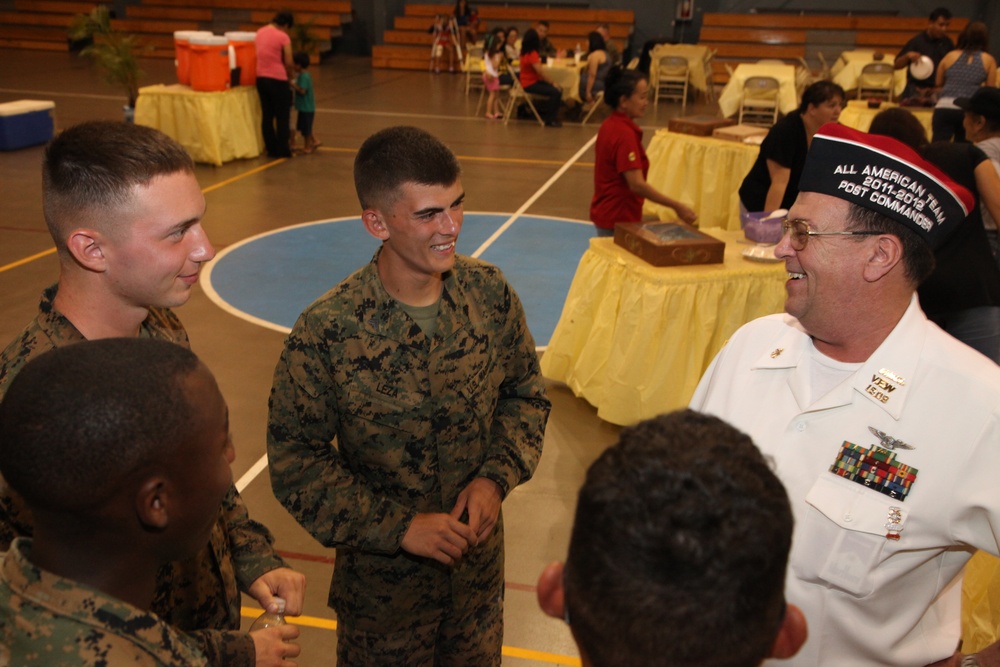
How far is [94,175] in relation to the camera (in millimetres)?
1657

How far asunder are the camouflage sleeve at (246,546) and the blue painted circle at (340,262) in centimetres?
364

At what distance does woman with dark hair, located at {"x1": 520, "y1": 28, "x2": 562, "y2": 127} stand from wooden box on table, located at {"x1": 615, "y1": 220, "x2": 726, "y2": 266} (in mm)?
9393

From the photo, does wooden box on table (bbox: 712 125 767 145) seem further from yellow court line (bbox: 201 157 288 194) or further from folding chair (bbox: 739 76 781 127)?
A: folding chair (bbox: 739 76 781 127)

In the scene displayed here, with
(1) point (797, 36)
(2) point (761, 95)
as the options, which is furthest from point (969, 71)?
(1) point (797, 36)

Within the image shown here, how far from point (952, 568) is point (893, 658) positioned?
0.22 meters

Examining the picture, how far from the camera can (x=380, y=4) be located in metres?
20.8

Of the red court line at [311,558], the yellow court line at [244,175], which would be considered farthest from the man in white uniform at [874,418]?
the yellow court line at [244,175]

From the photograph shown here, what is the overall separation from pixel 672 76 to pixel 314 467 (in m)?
15.7

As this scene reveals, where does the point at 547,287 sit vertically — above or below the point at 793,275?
below

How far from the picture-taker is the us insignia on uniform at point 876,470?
1629 millimetres

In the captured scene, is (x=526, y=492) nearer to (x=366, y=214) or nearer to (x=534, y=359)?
(x=534, y=359)

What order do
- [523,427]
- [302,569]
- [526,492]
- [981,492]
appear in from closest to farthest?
1. [981,492]
2. [523,427]
3. [302,569]
4. [526,492]

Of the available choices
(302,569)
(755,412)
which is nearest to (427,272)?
(755,412)

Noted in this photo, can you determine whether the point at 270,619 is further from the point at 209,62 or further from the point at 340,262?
the point at 209,62
